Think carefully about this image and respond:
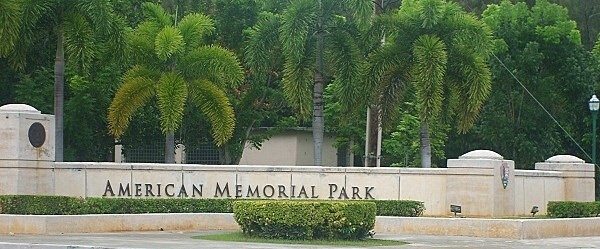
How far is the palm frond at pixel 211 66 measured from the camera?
32.6 meters

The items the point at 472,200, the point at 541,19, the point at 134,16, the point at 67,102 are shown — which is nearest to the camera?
the point at 472,200

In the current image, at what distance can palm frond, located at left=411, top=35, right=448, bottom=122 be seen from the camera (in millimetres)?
31141

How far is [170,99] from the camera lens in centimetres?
3164

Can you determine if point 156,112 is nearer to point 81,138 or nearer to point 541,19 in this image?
point 81,138

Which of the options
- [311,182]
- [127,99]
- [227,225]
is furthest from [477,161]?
[127,99]

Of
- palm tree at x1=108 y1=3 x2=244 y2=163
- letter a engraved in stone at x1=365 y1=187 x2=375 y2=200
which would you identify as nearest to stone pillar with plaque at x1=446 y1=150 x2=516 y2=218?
letter a engraved in stone at x1=365 y1=187 x2=375 y2=200

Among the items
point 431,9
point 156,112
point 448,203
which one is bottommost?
point 448,203

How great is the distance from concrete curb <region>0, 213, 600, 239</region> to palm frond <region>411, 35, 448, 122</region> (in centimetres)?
463

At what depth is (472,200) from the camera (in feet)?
95.6

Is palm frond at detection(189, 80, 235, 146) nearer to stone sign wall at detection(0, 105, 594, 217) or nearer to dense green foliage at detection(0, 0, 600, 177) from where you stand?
dense green foliage at detection(0, 0, 600, 177)

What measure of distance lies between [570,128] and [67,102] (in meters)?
23.7

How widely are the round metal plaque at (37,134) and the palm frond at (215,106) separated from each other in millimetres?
6284

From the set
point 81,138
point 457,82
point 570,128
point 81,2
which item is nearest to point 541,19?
point 570,128

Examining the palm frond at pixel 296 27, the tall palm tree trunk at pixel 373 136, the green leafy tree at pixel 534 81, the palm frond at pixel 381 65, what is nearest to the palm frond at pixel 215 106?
the palm frond at pixel 296 27
